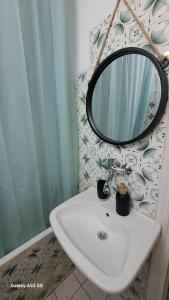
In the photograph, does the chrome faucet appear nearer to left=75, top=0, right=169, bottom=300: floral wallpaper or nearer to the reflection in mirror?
left=75, top=0, right=169, bottom=300: floral wallpaper

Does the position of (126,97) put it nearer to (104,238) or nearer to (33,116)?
(33,116)

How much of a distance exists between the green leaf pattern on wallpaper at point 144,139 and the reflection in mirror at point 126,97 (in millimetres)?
50

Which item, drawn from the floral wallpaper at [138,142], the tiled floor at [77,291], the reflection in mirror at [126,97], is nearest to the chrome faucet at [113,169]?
the floral wallpaper at [138,142]

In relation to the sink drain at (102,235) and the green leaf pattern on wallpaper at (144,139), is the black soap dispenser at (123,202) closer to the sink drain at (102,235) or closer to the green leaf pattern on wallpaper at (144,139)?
the green leaf pattern on wallpaper at (144,139)

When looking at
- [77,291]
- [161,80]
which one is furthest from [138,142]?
[77,291]

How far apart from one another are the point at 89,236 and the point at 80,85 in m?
0.95

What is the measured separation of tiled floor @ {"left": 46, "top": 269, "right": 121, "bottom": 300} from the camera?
3.92 feet

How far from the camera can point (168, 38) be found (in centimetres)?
64

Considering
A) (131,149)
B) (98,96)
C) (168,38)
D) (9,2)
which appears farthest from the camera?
(98,96)

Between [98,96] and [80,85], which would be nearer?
[98,96]

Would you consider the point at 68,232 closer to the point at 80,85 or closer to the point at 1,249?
the point at 1,249

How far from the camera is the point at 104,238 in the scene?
896 millimetres

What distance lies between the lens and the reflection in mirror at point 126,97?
2.38 ft

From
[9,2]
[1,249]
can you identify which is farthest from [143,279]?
[9,2]
